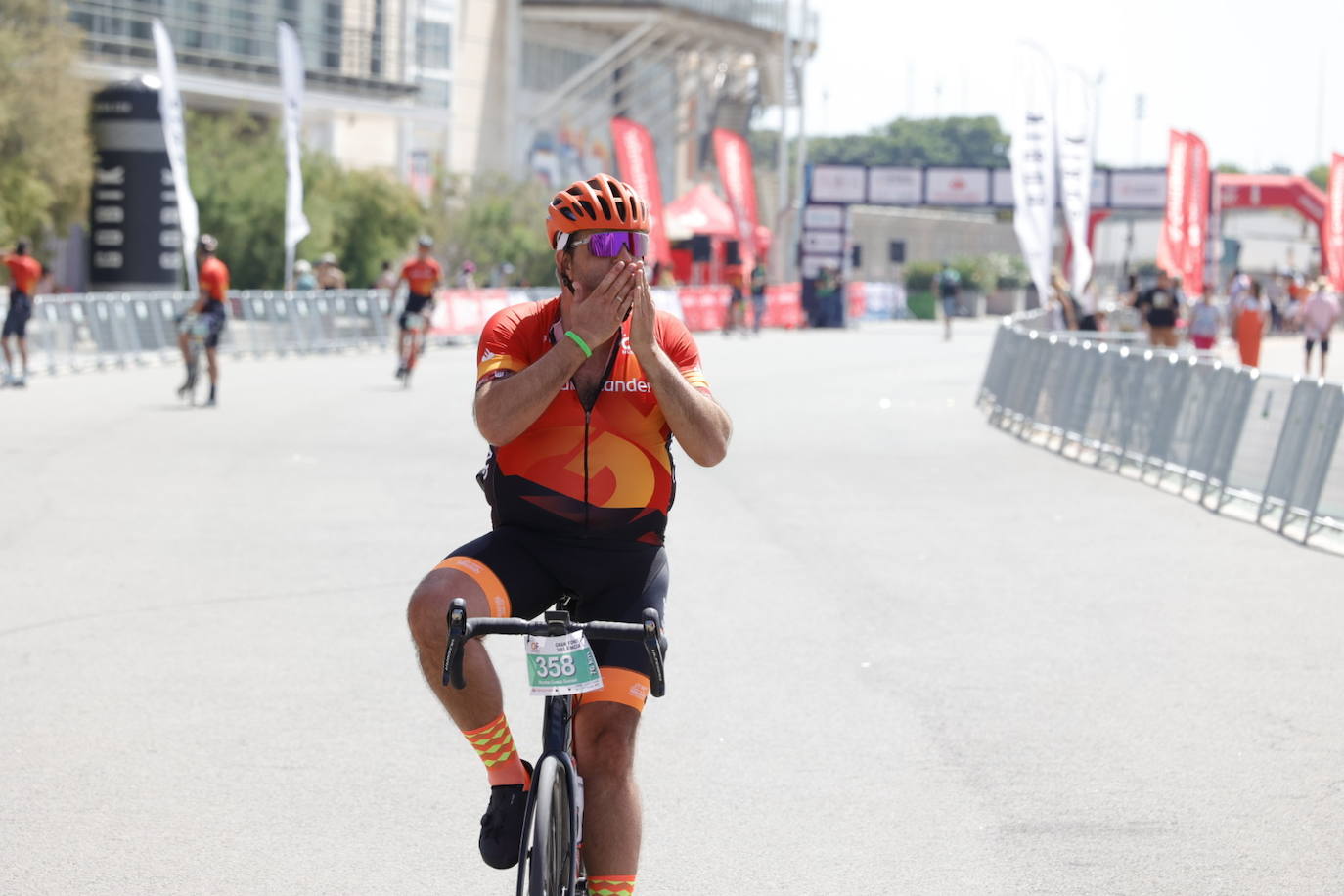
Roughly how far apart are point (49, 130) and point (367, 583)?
28626 millimetres

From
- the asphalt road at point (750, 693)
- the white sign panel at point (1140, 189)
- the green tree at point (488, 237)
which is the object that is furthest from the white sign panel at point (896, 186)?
the asphalt road at point (750, 693)

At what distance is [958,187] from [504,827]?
50318mm

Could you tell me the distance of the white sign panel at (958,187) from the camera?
2090 inches

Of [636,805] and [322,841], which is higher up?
[636,805]

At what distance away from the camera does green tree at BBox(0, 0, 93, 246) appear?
3578 centimetres

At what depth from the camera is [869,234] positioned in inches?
3440

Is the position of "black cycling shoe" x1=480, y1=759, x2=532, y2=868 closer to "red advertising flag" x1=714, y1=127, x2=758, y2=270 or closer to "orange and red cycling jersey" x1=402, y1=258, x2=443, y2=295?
"orange and red cycling jersey" x1=402, y1=258, x2=443, y2=295

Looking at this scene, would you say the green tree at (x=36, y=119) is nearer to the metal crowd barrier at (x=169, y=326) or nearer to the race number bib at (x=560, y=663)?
the metal crowd barrier at (x=169, y=326)

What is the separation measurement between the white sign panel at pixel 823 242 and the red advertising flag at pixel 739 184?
Answer: 7.24ft

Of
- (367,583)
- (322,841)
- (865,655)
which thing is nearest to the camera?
(322,841)

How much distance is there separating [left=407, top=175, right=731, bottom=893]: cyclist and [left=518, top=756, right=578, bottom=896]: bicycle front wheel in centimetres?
15

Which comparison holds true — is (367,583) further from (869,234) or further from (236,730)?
(869,234)

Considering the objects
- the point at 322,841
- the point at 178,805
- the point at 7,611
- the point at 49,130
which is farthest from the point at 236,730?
the point at 49,130

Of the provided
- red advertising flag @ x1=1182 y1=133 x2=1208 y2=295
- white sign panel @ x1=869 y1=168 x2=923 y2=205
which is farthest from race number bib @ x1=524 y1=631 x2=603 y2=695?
white sign panel @ x1=869 y1=168 x2=923 y2=205
